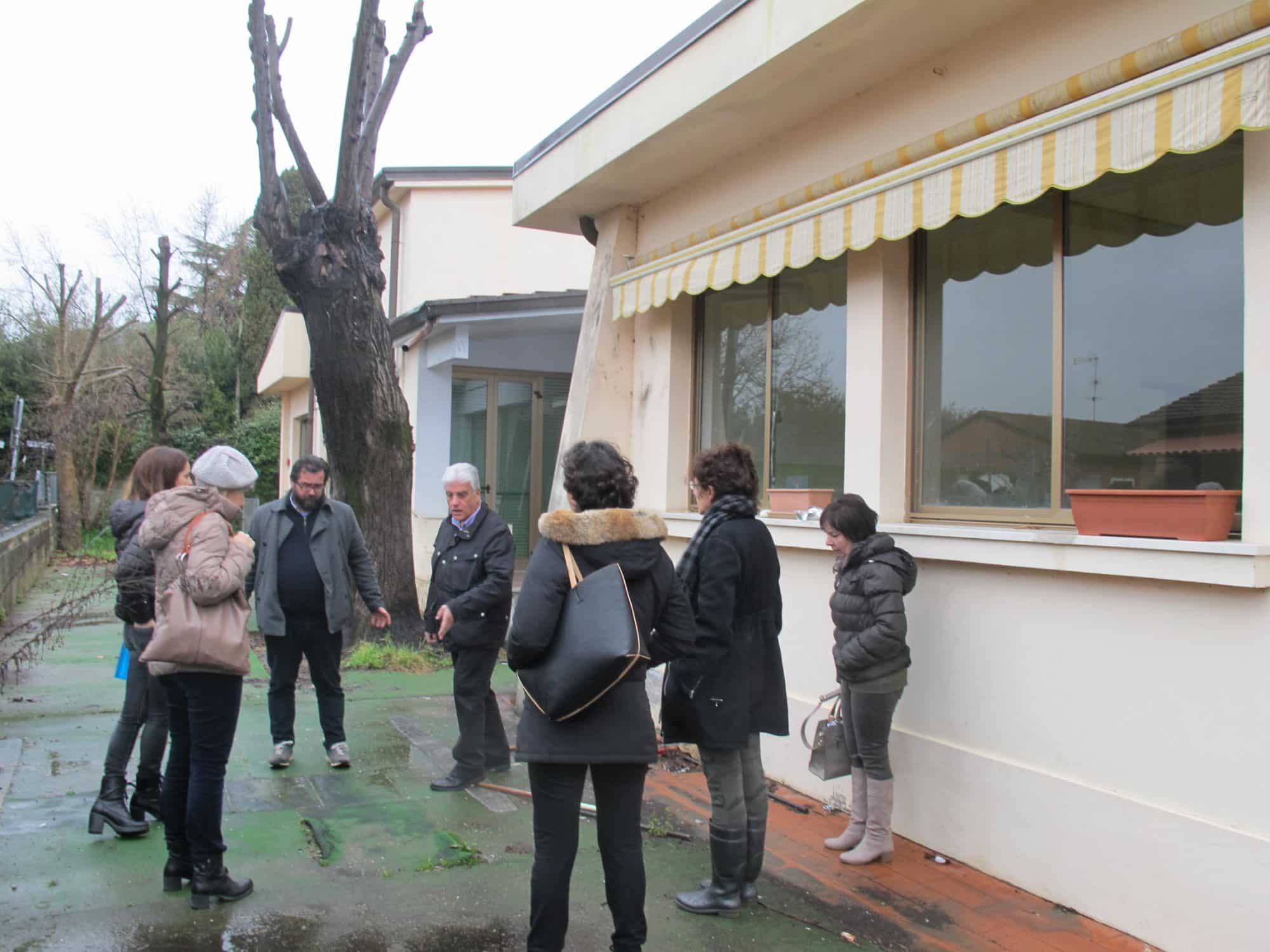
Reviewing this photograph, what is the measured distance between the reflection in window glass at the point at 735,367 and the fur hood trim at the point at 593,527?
124 inches

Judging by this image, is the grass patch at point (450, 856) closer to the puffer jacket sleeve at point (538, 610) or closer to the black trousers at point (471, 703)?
the black trousers at point (471, 703)

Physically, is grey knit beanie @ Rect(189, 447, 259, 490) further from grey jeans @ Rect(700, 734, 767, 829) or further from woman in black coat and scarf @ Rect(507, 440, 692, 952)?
grey jeans @ Rect(700, 734, 767, 829)

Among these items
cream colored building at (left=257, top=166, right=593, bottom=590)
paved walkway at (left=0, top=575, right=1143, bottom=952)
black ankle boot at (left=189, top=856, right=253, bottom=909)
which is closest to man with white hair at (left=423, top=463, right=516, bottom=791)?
paved walkway at (left=0, top=575, right=1143, bottom=952)

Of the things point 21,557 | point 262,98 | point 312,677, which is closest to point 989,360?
point 312,677

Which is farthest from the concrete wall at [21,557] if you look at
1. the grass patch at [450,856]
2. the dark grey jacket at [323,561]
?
the grass patch at [450,856]

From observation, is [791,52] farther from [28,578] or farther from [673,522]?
[28,578]

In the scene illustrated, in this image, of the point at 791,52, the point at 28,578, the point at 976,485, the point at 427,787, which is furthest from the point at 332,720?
the point at 28,578

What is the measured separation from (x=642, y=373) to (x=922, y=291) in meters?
2.51

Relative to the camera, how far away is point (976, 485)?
474 cm

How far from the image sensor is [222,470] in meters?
3.95

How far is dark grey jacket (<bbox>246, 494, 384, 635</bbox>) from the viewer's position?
5.49 metres

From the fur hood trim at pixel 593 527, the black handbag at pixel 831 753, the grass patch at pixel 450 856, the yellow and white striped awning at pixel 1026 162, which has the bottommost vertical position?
the grass patch at pixel 450 856

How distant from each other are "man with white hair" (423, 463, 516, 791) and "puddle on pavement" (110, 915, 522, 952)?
168 centimetres

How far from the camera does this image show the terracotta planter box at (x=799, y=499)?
5570mm
